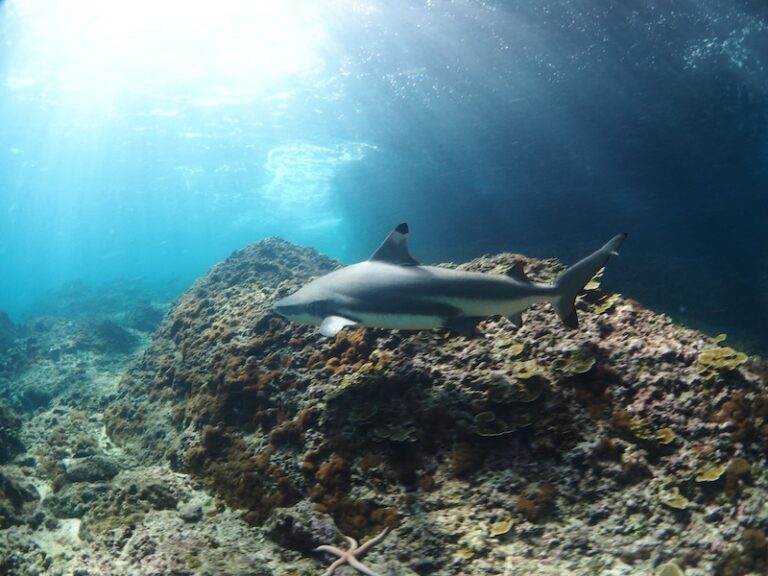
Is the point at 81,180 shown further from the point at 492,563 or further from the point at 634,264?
the point at 492,563

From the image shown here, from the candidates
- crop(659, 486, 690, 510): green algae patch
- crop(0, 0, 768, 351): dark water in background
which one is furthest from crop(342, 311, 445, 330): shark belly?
crop(0, 0, 768, 351): dark water in background

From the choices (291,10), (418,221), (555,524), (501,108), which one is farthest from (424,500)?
(418,221)

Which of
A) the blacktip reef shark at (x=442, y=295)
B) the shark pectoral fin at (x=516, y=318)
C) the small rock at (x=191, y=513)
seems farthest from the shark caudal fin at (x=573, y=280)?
the small rock at (x=191, y=513)

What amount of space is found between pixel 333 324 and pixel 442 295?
1.41m

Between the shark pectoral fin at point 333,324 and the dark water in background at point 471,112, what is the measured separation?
666 inches

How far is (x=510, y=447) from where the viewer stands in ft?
16.1

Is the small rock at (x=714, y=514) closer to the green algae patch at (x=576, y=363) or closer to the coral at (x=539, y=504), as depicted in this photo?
the coral at (x=539, y=504)

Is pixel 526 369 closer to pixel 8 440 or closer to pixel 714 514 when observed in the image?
pixel 714 514

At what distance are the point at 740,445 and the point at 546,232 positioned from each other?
32.3 m

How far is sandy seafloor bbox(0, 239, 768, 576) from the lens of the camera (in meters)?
4.00

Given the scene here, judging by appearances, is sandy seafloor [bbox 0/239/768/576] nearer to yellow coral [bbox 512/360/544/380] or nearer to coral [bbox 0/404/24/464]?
yellow coral [bbox 512/360/544/380]

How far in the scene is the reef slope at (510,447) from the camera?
393cm

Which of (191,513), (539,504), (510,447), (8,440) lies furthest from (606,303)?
(8,440)

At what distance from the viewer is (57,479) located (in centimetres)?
788
